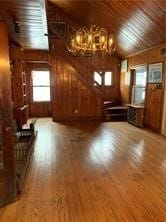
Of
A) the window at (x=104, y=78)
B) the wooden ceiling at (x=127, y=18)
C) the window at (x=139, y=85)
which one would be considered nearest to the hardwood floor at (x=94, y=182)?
the window at (x=139, y=85)

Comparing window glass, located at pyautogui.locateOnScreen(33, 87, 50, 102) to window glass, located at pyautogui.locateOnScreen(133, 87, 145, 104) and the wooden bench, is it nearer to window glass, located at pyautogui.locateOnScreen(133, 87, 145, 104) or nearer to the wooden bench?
the wooden bench

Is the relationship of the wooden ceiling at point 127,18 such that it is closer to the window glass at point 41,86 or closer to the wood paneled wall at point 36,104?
the wood paneled wall at point 36,104

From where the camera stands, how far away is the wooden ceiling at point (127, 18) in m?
4.50

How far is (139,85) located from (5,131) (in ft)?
19.9

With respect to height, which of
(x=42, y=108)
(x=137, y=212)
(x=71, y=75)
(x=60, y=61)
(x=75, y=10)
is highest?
(x=75, y=10)

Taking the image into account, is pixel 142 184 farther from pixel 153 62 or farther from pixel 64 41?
pixel 64 41

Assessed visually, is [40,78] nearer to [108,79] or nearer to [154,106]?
[108,79]

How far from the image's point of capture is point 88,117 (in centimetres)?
795

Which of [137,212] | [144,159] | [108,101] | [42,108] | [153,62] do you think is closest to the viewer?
[137,212]

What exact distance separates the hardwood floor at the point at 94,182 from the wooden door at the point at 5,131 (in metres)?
0.21

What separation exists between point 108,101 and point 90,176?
6.20 metres

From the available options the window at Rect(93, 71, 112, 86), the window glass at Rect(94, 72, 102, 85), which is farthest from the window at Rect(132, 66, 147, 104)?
the window glass at Rect(94, 72, 102, 85)

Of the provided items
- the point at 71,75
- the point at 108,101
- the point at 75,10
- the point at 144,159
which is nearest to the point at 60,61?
the point at 71,75

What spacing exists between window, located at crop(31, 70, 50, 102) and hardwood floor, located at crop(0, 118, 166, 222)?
11.5 feet
